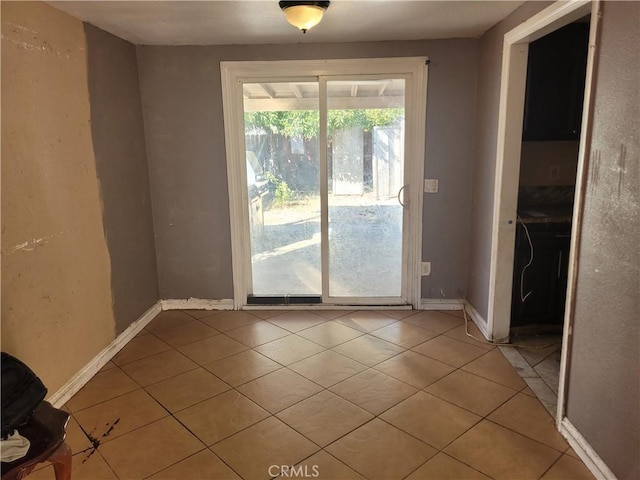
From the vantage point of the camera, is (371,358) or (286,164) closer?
(371,358)

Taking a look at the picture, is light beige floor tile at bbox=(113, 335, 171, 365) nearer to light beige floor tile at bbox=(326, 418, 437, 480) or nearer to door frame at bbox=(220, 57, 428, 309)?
door frame at bbox=(220, 57, 428, 309)

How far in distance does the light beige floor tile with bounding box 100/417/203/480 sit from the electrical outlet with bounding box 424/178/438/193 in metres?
2.58

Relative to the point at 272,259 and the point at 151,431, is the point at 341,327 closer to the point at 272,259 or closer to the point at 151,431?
the point at 272,259

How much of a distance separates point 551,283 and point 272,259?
90.2 inches

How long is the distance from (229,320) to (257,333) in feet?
1.31

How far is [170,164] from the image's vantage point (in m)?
3.74

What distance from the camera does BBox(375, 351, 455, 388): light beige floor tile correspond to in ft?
8.90

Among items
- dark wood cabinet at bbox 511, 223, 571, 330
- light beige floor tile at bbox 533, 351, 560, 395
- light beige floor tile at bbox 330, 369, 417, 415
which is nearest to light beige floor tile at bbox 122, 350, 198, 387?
light beige floor tile at bbox 330, 369, 417, 415

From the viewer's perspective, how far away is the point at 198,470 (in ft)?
6.48

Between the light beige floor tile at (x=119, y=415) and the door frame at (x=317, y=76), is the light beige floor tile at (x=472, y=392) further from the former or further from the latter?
the light beige floor tile at (x=119, y=415)

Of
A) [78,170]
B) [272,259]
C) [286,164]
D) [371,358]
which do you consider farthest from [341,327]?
[78,170]

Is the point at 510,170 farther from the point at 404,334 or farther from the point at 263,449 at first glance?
the point at 263,449

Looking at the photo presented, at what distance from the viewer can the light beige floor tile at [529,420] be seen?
7.01 feet

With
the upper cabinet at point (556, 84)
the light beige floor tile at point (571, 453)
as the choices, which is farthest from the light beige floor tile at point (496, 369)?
the upper cabinet at point (556, 84)
